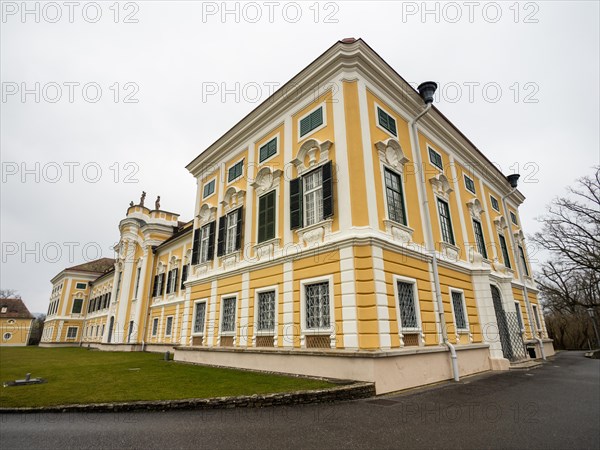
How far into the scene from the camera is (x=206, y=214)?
18.1 metres

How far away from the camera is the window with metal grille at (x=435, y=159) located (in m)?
14.8

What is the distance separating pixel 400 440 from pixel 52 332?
2416 inches

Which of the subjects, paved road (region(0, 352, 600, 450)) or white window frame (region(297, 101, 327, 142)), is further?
white window frame (region(297, 101, 327, 142))

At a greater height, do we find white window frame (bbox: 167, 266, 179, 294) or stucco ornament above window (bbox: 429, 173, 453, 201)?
stucco ornament above window (bbox: 429, 173, 453, 201)

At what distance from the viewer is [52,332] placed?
49.5m

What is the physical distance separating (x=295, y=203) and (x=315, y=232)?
1.62 metres

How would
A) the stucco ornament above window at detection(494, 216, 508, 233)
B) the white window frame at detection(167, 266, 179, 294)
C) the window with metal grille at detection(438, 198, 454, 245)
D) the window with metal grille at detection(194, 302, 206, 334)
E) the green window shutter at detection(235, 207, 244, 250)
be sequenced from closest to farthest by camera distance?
the window with metal grille at detection(438, 198, 454, 245)
the green window shutter at detection(235, 207, 244, 250)
the window with metal grille at detection(194, 302, 206, 334)
the stucco ornament above window at detection(494, 216, 508, 233)
the white window frame at detection(167, 266, 179, 294)

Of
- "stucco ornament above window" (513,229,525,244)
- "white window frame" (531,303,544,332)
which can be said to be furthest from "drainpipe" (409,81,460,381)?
"white window frame" (531,303,544,332)

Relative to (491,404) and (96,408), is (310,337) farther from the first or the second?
(96,408)

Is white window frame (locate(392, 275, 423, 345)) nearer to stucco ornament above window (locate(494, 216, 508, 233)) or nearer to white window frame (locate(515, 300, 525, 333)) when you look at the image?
stucco ornament above window (locate(494, 216, 508, 233))

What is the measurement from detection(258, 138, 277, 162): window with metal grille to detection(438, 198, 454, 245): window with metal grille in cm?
783

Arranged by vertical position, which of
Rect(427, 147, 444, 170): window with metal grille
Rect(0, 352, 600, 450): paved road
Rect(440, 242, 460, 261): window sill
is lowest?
Rect(0, 352, 600, 450): paved road

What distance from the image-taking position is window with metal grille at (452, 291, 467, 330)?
12.9m

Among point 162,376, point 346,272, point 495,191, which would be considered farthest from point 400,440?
point 495,191
